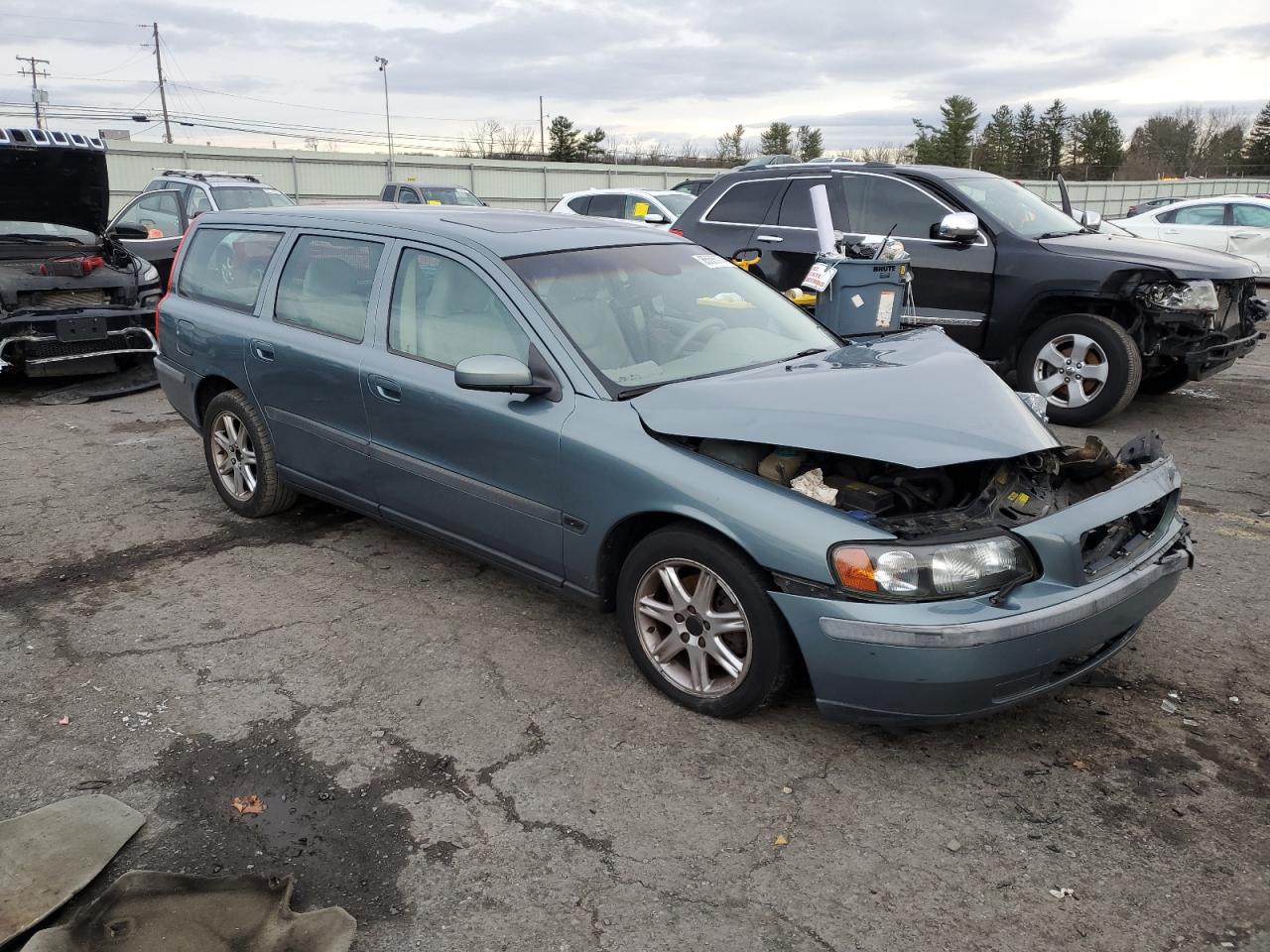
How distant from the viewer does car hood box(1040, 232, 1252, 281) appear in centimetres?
709

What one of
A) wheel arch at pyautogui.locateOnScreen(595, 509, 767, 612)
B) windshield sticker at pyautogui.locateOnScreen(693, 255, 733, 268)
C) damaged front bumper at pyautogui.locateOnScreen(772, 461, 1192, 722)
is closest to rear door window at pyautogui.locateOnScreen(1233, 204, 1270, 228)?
windshield sticker at pyautogui.locateOnScreen(693, 255, 733, 268)

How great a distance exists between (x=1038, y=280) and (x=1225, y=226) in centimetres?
1100

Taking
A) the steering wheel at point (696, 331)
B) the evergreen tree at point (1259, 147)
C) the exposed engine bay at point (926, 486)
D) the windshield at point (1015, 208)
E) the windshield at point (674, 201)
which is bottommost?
the exposed engine bay at point (926, 486)

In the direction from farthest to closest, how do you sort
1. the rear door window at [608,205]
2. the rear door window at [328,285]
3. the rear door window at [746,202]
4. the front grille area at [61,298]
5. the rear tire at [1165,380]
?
the rear door window at [608,205], the rear door window at [746,202], the front grille area at [61,298], the rear tire at [1165,380], the rear door window at [328,285]

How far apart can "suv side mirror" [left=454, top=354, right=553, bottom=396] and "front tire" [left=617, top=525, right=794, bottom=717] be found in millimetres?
735

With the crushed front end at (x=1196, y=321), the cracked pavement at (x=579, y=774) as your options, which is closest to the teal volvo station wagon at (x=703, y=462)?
the cracked pavement at (x=579, y=774)

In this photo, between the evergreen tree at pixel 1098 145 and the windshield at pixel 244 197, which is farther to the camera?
the evergreen tree at pixel 1098 145

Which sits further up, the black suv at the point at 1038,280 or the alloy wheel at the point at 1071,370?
the black suv at the point at 1038,280

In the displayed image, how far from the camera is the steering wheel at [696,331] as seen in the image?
3.91m

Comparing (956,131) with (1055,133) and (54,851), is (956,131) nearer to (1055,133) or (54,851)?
(1055,133)

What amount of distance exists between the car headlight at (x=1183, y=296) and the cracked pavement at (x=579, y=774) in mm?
3061

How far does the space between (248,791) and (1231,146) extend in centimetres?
9415

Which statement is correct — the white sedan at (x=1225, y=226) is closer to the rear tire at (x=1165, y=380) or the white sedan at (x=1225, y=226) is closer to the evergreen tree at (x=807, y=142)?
the rear tire at (x=1165, y=380)

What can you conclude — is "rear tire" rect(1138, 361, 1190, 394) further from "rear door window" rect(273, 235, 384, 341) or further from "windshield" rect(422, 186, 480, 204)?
"windshield" rect(422, 186, 480, 204)
